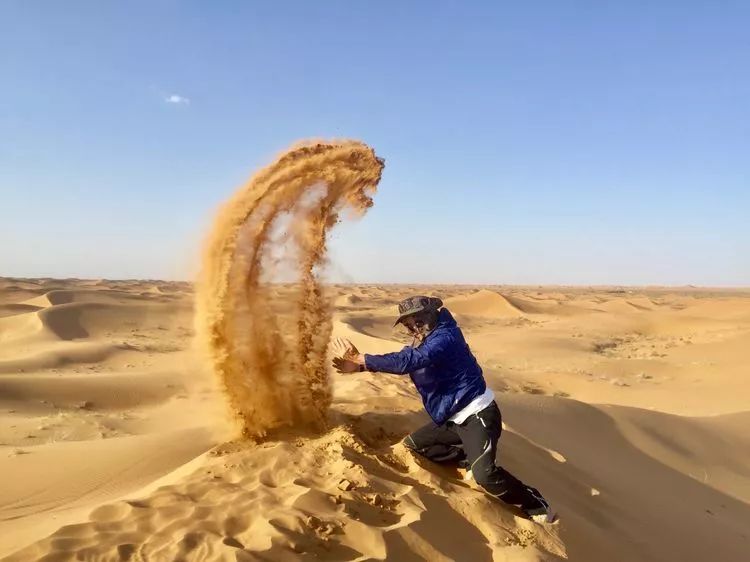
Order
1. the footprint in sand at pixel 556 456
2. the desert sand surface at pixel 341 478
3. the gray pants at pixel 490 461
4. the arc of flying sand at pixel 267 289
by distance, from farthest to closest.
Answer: the footprint in sand at pixel 556 456, the arc of flying sand at pixel 267 289, the gray pants at pixel 490 461, the desert sand surface at pixel 341 478

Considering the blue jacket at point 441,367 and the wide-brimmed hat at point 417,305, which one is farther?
the wide-brimmed hat at point 417,305

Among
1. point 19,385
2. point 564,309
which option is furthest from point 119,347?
point 564,309

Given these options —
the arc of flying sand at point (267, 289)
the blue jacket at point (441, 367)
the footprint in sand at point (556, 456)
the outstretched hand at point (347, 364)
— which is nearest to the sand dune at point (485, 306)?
the footprint in sand at point (556, 456)

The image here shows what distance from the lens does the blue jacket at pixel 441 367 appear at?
456cm

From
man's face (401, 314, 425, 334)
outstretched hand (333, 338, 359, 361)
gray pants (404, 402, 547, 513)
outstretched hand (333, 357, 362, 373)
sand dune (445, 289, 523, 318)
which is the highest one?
man's face (401, 314, 425, 334)

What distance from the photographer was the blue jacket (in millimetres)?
4562

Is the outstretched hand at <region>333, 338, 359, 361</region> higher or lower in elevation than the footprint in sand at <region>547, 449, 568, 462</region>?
higher

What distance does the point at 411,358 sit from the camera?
14.9ft

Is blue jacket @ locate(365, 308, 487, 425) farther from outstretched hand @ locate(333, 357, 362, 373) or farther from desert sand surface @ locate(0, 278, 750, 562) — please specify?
desert sand surface @ locate(0, 278, 750, 562)

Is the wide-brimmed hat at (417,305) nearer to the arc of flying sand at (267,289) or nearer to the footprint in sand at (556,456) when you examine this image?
the arc of flying sand at (267,289)

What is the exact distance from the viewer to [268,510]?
12.7 feet

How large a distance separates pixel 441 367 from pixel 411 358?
31cm

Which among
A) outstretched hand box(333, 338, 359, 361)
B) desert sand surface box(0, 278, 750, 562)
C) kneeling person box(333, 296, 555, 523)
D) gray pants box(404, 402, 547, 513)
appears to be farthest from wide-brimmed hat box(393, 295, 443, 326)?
desert sand surface box(0, 278, 750, 562)

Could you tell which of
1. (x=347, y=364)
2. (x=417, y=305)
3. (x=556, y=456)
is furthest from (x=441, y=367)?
(x=556, y=456)
